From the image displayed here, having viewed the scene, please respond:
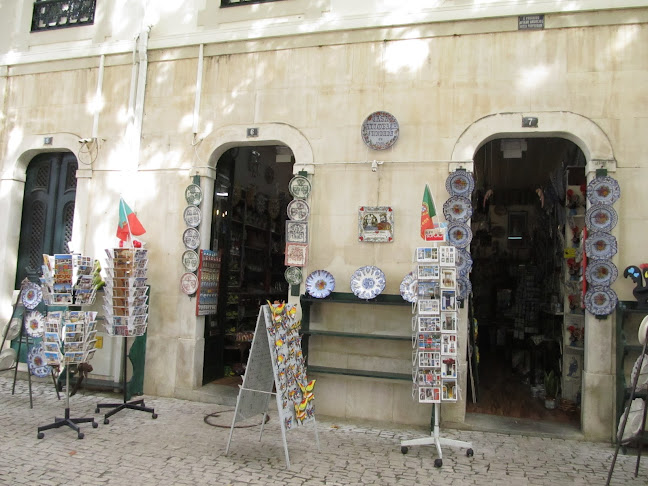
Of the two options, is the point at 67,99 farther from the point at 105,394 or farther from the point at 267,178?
the point at 105,394

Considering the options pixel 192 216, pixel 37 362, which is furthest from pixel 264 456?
pixel 192 216

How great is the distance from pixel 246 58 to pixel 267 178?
118 inches

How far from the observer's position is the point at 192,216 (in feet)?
23.8

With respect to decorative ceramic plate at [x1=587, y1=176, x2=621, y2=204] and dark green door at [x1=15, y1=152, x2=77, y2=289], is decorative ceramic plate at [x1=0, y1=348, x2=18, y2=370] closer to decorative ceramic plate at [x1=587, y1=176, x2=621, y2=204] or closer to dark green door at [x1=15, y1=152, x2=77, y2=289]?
dark green door at [x1=15, y1=152, x2=77, y2=289]

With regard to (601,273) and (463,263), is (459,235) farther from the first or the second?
(601,273)

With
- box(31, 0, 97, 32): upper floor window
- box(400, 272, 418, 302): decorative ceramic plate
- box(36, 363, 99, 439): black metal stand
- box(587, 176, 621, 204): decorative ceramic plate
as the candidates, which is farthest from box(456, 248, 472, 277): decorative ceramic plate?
box(31, 0, 97, 32): upper floor window

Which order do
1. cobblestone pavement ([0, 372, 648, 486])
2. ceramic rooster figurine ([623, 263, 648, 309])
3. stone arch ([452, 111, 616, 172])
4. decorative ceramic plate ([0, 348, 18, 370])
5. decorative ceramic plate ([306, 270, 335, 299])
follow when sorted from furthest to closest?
decorative ceramic plate ([0, 348, 18, 370]) → decorative ceramic plate ([306, 270, 335, 299]) → stone arch ([452, 111, 616, 172]) → ceramic rooster figurine ([623, 263, 648, 309]) → cobblestone pavement ([0, 372, 648, 486])

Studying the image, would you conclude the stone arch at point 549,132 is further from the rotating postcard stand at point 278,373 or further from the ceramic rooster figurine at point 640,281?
the rotating postcard stand at point 278,373

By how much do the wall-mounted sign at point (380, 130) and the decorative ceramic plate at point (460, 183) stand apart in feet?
2.89

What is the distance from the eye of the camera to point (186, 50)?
7598 millimetres

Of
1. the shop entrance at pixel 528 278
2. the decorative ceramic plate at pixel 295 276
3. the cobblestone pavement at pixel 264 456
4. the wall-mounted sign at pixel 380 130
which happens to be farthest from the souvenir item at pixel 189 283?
the shop entrance at pixel 528 278

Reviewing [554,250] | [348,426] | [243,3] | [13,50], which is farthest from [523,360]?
[13,50]

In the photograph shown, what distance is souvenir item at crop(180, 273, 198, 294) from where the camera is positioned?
7.15 meters

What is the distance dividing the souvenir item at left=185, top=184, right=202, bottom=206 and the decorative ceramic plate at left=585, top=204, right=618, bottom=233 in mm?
4877
